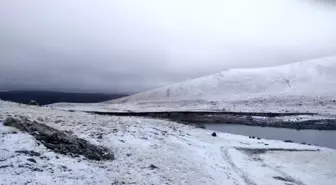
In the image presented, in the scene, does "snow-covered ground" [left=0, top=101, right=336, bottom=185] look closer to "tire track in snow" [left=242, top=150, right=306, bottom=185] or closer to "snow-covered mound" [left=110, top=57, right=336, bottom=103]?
"tire track in snow" [left=242, top=150, right=306, bottom=185]

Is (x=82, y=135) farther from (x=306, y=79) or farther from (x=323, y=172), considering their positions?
(x=306, y=79)

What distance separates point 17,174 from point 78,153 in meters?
3.32

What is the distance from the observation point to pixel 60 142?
1595 centimetres

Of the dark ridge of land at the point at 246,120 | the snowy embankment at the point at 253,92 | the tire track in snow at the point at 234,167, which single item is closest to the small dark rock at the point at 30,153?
the tire track in snow at the point at 234,167

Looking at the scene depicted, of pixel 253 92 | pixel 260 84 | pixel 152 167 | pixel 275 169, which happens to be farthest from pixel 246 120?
pixel 260 84

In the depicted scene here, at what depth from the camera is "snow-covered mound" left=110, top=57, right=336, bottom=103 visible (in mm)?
113688

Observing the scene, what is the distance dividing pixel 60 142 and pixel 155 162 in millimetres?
4350

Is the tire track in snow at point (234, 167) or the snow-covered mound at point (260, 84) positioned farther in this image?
the snow-covered mound at point (260, 84)

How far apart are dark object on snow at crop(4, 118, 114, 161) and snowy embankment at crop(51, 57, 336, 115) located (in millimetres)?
73578

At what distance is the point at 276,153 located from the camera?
26516mm

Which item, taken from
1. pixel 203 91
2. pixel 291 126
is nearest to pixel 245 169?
pixel 291 126

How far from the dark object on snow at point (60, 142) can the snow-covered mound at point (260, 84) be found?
9611 cm

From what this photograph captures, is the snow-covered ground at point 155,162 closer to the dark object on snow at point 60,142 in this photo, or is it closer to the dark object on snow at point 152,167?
the dark object on snow at point 152,167

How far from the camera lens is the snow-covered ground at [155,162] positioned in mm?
13461
